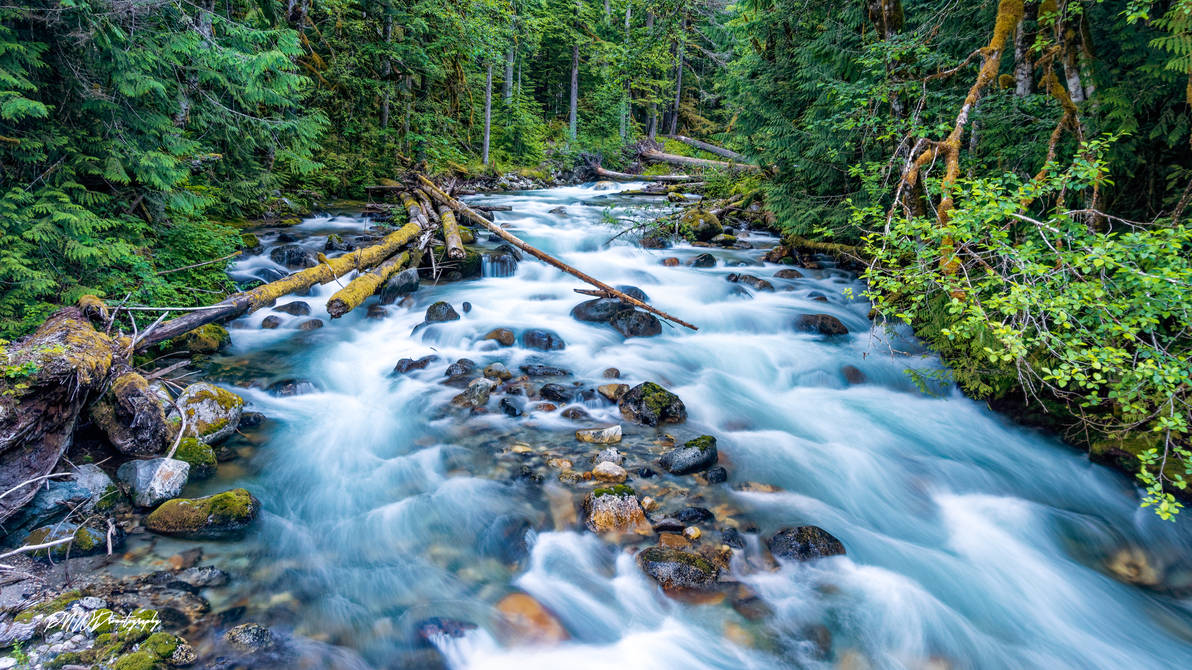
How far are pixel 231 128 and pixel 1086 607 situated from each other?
34.8 ft

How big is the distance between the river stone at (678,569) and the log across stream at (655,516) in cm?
10

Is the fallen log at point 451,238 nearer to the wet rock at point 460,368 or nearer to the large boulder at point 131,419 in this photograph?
the wet rock at point 460,368

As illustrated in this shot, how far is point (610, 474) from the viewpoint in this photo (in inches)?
174

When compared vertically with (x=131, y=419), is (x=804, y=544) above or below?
below

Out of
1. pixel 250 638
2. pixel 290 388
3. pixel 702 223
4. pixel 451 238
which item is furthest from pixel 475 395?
pixel 702 223

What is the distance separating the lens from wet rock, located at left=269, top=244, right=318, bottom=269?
9.19 m

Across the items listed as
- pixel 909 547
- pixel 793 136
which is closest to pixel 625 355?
pixel 909 547

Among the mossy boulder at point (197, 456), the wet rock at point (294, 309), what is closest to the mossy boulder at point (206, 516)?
the mossy boulder at point (197, 456)

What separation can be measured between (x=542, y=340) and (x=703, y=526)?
13.2 feet

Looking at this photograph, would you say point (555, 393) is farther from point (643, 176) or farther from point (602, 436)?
point (643, 176)

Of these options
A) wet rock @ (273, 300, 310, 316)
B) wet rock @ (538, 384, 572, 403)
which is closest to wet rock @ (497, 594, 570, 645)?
wet rock @ (538, 384, 572, 403)

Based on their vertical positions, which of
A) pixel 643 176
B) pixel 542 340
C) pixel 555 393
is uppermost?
pixel 643 176

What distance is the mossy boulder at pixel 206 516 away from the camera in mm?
3525

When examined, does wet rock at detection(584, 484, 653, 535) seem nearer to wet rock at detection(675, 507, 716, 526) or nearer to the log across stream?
the log across stream
